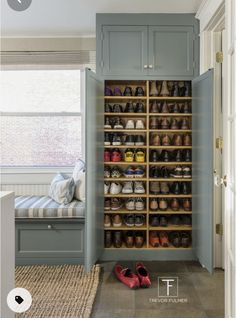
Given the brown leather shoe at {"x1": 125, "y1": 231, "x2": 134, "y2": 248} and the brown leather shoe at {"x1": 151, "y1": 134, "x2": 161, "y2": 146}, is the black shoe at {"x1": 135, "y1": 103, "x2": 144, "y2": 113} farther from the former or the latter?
the brown leather shoe at {"x1": 125, "y1": 231, "x2": 134, "y2": 248}

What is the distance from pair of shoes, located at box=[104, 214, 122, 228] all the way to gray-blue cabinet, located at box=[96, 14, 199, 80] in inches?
55.3

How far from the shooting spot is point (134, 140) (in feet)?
11.3

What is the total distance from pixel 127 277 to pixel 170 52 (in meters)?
2.17

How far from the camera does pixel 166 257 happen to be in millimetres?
3361

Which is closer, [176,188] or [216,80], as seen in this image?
[216,80]

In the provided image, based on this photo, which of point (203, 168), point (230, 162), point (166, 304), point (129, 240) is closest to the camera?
point (230, 162)

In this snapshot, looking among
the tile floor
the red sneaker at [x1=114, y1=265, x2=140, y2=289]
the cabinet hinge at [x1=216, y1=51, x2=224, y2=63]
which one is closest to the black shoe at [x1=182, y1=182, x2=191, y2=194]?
the tile floor

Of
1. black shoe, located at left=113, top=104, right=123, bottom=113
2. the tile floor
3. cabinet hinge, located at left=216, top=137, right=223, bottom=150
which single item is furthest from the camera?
black shoe, located at left=113, top=104, right=123, bottom=113

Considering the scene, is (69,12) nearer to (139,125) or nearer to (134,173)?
(139,125)

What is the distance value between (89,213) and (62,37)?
7.14 ft

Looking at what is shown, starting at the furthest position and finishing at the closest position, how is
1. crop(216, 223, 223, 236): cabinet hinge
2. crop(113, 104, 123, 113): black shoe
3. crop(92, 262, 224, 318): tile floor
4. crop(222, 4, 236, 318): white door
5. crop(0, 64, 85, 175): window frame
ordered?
crop(0, 64, 85, 175): window frame → crop(113, 104, 123, 113): black shoe → crop(216, 223, 223, 236): cabinet hinge → crop(92, 262, 224, 318): tile floor → crop(222, 4, 236, 318): white door

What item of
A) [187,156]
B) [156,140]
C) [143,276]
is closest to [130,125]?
[156,140]

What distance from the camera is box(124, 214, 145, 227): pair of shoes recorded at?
338 cm

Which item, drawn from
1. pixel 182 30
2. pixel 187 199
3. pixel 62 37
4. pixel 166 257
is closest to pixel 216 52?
pixel 182 30
